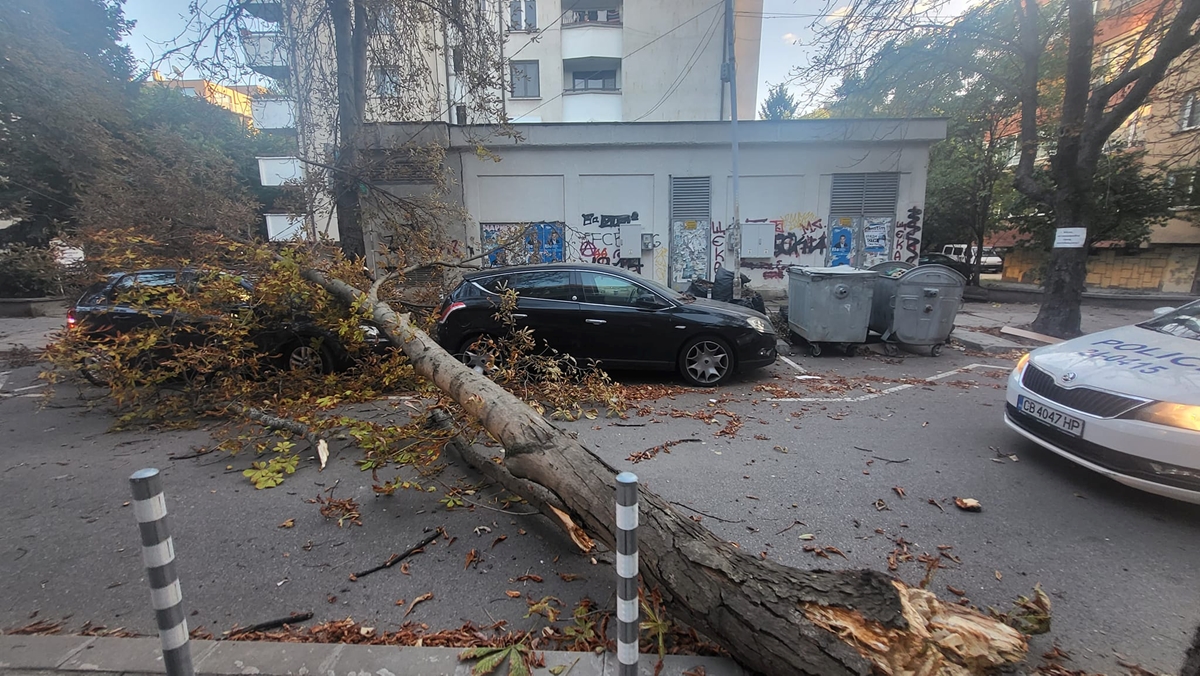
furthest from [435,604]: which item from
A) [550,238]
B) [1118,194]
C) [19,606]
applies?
[1118,194]

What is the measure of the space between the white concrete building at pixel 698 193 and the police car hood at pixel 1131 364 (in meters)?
9.92

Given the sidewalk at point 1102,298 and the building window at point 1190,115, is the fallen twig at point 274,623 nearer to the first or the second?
the building window at point 1190,115

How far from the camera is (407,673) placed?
83.2 inches

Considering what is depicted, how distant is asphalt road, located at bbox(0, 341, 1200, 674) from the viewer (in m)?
2.61

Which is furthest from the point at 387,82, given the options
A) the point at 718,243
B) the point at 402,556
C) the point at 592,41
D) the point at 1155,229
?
the point at 1155,229

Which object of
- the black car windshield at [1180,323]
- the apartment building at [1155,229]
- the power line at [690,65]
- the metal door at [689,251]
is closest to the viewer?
the black car windshield at [1180,323]

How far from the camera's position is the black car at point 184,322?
533 cm

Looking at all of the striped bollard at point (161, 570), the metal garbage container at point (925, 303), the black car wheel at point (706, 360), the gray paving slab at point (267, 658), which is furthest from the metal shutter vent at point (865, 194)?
the striped bollard at point (161, 570)

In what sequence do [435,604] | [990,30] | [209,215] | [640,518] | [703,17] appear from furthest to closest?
[703,17]
[990,30]
[209,215]
[435,604]
[640,518]

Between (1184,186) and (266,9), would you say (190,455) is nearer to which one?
(266,9)

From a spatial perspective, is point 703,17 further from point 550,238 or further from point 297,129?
point 297,129

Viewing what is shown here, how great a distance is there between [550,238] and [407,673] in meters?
12.4

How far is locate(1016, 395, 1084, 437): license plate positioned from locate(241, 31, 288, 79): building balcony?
436 inches

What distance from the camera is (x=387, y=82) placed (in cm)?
962
